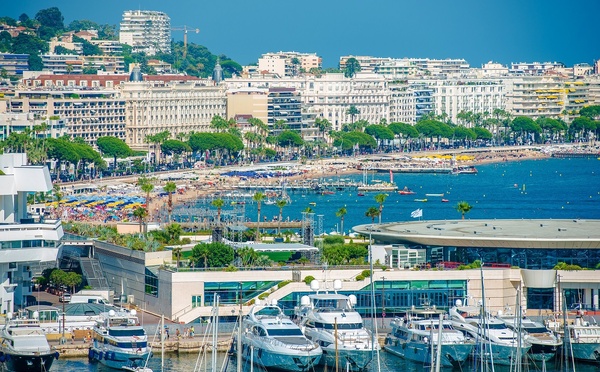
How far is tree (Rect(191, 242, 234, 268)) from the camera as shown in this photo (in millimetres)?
55438

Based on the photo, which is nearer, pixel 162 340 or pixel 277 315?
pixel 162 340

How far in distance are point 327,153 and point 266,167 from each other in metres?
25.6

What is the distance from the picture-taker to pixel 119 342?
153 ft

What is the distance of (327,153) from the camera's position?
579ft

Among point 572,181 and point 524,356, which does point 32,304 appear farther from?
point 572,181

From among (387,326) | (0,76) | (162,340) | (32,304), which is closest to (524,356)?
(387,326)

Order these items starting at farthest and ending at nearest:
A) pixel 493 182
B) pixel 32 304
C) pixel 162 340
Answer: pixel 493 182 → pixel 32 304 → pixel 162 340

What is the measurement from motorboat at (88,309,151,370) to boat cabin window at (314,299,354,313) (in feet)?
16.6

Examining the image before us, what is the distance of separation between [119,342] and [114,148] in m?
103

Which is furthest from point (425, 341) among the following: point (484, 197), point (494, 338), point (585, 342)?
point (484, 197)

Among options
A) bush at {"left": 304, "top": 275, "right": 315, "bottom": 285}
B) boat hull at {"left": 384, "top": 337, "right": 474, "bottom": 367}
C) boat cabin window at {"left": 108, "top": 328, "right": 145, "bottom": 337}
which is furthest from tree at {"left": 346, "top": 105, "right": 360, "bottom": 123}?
boat cabin window at {"left": 108, "top": 328, "right": 145, "bottom": 337}

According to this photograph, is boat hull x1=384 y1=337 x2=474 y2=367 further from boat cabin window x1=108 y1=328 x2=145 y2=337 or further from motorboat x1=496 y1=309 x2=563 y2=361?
boat cabin window x1=108 y1=328 x2=145 y2=337

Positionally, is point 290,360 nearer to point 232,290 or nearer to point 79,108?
point 232,290

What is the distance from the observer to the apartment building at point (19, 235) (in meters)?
52.4
